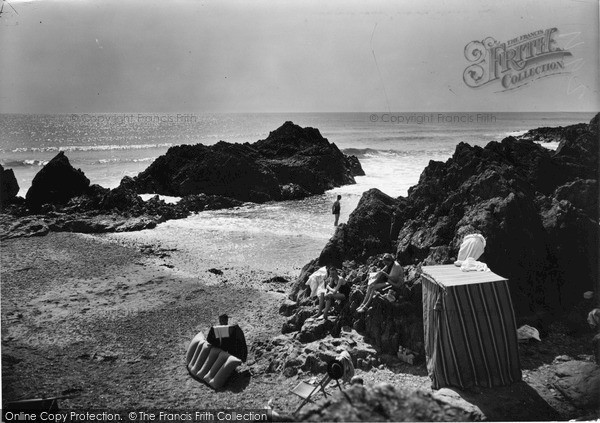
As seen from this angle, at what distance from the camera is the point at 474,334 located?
20.4ft

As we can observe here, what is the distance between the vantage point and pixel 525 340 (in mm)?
7223

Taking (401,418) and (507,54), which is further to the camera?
(507,54)

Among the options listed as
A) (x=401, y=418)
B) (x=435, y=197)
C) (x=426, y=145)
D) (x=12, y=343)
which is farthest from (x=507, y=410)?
(x=426, y=145)

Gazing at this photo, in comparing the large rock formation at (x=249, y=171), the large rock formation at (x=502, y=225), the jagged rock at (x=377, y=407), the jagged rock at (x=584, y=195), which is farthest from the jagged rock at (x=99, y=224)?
the jagged rock at (x=377, y=407)

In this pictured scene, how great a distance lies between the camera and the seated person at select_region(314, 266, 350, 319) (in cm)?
848

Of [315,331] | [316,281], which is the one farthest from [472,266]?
[316,281]

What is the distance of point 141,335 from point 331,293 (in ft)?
13.5

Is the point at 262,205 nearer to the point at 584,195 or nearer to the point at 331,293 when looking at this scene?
the point at 331,293

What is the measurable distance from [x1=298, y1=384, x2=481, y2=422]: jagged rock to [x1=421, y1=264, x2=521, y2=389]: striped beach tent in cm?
259

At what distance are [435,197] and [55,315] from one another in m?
9.16

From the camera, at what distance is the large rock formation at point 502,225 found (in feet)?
26.6

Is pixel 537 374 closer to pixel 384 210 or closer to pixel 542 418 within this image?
pixel 542 418

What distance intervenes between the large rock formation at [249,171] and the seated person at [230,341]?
59.3ft

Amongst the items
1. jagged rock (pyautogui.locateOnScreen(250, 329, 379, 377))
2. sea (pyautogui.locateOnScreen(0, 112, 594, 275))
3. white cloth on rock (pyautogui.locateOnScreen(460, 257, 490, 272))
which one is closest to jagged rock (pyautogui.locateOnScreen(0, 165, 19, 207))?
sea (pyautogui.locateOnScreen(0, 112, 594, 275))
